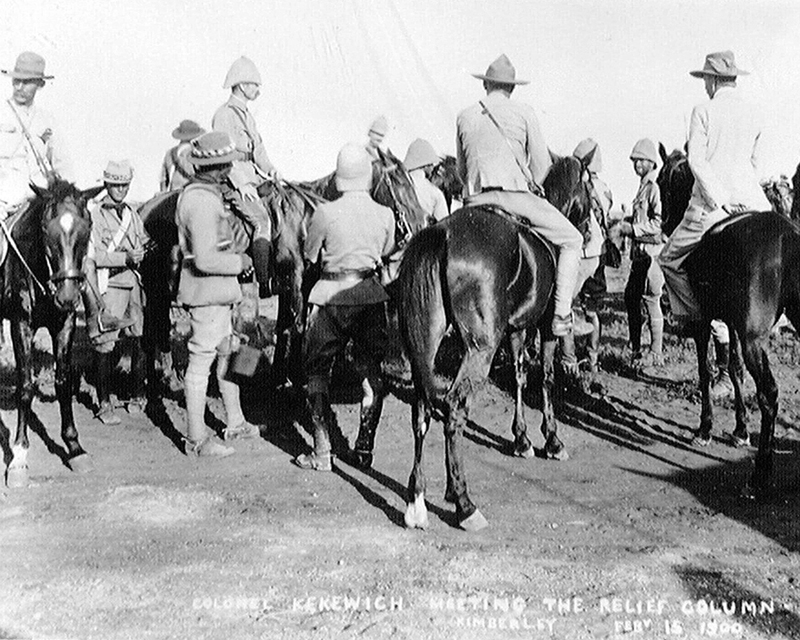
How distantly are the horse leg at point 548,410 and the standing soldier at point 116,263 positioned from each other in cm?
405

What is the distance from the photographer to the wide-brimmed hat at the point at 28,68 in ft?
22.5

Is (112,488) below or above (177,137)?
below

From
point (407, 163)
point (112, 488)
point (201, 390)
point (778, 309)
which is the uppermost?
point (407, 163)

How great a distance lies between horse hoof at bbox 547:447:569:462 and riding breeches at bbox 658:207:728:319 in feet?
5.10

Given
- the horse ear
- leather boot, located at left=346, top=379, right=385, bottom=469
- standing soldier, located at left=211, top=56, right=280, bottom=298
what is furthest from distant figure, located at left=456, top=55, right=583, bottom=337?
the horse ear

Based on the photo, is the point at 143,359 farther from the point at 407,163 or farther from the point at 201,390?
the point at 407,163

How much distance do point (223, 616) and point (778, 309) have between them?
14.7 feet

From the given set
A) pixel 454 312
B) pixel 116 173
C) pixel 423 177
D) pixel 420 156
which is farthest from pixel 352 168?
pixel 423 177

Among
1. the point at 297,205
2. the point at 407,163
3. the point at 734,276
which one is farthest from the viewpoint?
the point at 407,163

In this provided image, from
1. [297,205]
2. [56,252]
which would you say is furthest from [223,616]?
[297,205]

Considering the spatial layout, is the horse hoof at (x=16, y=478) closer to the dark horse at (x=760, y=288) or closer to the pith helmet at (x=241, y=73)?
the pith helmet at (x=241, y=73)

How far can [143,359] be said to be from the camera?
30.6 ft

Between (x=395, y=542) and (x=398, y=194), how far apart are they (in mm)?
4506

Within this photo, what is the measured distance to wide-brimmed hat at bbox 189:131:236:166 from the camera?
6965 millimetres
